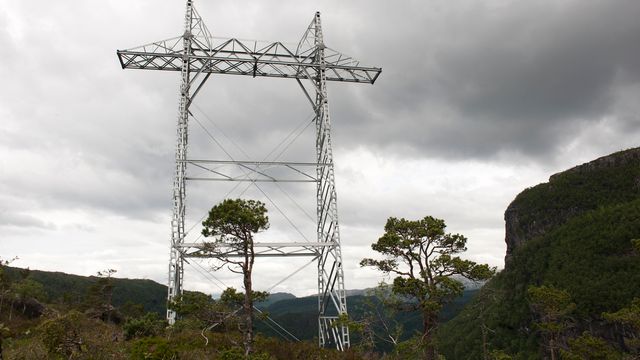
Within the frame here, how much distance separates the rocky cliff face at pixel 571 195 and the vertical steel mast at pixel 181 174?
5766 inches

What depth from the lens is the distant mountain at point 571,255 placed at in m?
95.8

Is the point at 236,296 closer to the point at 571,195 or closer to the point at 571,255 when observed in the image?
the point at 571,255

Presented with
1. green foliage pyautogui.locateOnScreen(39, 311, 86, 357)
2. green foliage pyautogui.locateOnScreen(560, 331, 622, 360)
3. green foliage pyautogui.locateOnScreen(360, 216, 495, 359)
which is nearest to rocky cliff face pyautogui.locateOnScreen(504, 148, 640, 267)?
green foliage pyautogui.locateOnScreen(560, 331, 622, 360)

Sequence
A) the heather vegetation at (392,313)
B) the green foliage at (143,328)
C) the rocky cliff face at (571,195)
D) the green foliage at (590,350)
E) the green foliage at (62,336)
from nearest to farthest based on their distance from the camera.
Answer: the green foliage at (62,336) < the heather vegetation at (392,313) < the green foliage at (143,328) < the green foliage at (590,350) < the rocky cliff face at (571,195)

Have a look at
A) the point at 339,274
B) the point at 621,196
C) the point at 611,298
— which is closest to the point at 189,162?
the point at 339,274

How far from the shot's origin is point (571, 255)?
115625 mm

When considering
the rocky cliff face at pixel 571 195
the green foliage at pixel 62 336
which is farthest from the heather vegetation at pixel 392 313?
the rocky cliff face at pixel 571 195

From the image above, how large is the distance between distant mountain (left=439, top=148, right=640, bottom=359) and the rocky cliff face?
28 centimetres

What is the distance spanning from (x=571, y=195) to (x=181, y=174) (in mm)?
157520

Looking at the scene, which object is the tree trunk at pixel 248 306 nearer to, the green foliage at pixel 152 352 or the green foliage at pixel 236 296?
the green foliage at pixel 236 296

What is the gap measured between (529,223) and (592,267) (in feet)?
160

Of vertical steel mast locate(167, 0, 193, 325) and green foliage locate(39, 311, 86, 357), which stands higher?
vertical steel mast locate(167, 0, 193, 325)

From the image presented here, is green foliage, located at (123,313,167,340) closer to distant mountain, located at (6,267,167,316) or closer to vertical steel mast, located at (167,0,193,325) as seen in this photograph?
vertical steel mast, located at (167,0,193,325)

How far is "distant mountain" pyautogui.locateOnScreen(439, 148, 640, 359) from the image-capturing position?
95750 mm
